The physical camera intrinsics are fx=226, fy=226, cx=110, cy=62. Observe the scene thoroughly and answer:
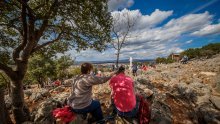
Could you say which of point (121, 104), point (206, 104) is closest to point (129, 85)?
point (121, 104)

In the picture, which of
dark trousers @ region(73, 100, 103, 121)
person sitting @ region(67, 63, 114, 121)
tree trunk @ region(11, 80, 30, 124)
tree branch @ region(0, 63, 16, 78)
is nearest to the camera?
person sitting @ region(67, 63, 114, 121)

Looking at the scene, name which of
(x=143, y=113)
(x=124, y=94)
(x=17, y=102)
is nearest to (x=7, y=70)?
(x=17, y=102)

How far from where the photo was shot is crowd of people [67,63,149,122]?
6366 mm

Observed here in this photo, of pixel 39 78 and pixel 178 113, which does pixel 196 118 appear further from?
pixel 39 78

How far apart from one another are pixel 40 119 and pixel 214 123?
25.0 feet

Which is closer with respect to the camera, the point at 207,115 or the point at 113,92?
the point at 113,92

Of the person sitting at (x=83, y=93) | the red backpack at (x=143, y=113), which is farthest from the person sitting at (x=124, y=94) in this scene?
→ the person sitting at (x=83, y=93)

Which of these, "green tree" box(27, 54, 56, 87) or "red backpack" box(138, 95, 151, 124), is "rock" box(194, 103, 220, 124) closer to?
"red backpack" box(138, 95, 151, 124)

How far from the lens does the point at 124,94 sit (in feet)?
20.9

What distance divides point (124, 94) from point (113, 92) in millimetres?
406

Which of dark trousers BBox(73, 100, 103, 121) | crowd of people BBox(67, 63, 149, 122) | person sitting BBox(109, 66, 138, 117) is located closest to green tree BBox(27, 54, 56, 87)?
dark trousers BBox(73, 100, 103, 121)

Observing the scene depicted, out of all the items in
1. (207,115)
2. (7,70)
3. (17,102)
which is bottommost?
(207,115)

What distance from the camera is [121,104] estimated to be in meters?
6.45

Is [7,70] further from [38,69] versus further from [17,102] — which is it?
[38,69]
